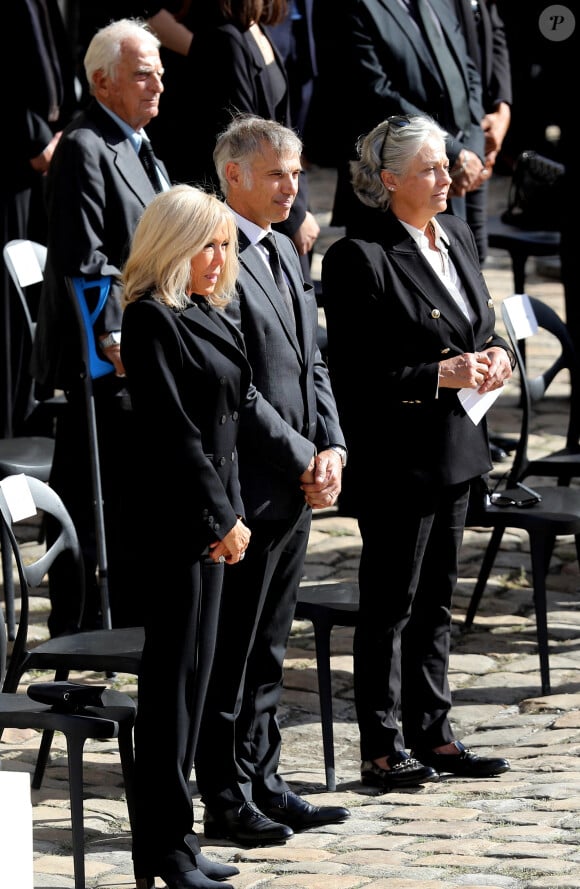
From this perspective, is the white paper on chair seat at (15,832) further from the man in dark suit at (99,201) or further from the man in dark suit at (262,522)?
the man in dark suit at (99,201)

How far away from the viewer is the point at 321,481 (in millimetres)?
4676

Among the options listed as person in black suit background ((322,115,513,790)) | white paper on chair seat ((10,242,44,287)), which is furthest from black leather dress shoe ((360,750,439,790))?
white paper on chair seat ((10,242,44,287))

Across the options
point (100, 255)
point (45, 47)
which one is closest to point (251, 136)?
point (100, 255)

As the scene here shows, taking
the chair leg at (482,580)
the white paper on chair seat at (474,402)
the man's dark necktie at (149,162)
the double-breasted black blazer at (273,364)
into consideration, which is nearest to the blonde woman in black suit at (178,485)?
the double-breasted black blazer at (273,364)

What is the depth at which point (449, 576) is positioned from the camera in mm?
5254

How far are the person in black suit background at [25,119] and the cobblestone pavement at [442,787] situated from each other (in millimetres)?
1487

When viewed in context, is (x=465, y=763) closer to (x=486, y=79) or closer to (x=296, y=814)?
(x=296, y=814)

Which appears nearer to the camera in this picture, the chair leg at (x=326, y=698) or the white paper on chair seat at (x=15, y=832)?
the white paper on chair seat at (x=15, y=832)

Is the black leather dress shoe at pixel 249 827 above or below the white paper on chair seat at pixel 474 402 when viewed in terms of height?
below

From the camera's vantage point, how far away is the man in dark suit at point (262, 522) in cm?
465

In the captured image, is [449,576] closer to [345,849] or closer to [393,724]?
[393,724]

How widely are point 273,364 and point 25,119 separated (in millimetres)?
3387

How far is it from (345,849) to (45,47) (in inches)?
168

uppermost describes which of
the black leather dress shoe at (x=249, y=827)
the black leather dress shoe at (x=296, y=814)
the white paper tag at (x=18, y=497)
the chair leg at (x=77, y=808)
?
the white paper tag at (x=18, y=497)
